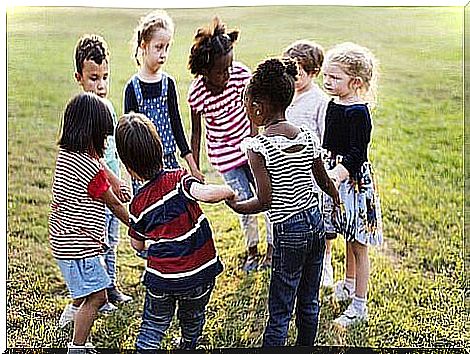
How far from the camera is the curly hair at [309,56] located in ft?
19.2

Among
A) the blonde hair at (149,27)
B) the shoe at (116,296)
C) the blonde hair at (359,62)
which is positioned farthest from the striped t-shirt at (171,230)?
the blonde hair at (359,62)

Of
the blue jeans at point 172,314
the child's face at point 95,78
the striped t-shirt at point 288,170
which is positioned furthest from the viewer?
the child's face at point 95,78

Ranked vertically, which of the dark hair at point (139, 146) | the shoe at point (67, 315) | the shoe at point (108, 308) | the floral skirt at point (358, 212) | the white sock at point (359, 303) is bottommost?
the shoe at point (67, 315)

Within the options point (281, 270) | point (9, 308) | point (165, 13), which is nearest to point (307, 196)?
point (281, 270)

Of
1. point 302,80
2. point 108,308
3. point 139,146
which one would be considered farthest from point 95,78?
point 108,308

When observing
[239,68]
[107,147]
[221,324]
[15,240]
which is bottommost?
[221,324]

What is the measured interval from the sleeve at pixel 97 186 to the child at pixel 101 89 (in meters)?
0.08

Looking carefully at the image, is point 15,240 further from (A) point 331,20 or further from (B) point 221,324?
(A) point 331,20

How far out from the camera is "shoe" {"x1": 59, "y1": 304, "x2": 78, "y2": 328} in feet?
19.4

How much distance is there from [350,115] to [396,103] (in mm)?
262

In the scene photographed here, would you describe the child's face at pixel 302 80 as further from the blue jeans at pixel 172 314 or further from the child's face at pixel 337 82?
the blue jeans at pixel 172 314

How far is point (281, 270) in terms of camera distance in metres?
5.79

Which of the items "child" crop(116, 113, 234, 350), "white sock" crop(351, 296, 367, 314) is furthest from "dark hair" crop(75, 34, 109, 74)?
"white sock" crop(351, 296, 367, 314)

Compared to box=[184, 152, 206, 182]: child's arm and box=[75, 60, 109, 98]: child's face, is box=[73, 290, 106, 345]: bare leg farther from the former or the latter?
box=[75, 60, 109, 98]: child's face
